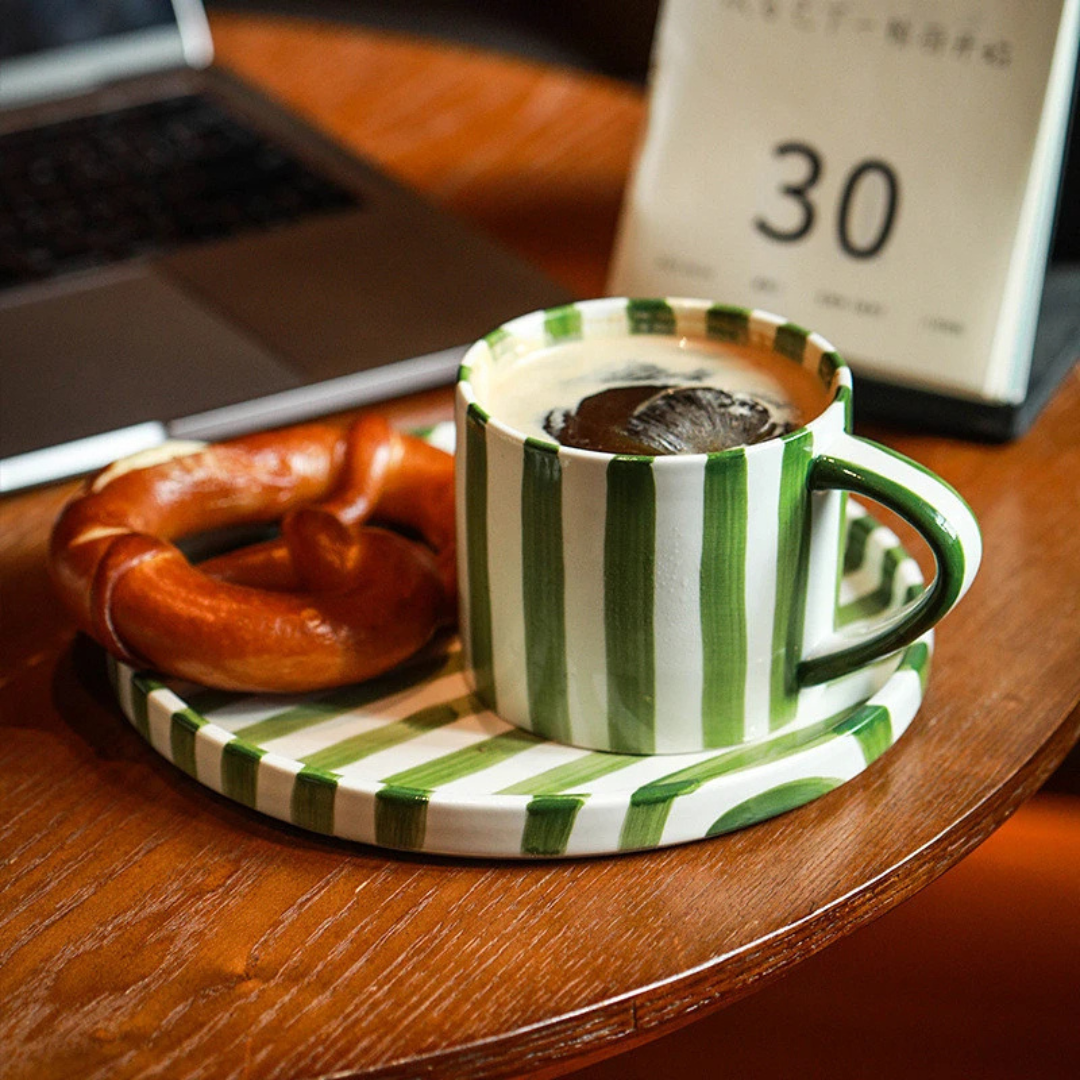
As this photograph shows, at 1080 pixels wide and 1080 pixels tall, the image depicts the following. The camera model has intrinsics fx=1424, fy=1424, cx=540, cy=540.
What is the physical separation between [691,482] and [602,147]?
0.77 m

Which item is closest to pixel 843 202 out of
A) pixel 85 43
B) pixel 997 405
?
pixel 997 405

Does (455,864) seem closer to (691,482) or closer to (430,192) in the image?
(691,482)

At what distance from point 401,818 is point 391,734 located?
0.18ft

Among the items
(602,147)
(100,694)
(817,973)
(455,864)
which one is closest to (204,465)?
(100,694)

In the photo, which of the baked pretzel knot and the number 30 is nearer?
the baked pretzel knot

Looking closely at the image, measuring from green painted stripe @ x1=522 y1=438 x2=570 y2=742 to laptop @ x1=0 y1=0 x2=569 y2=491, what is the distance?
1.04ft

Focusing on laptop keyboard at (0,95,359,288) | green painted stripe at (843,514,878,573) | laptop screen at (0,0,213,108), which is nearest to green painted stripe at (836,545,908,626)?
green painted stripe at (843,514,878,573)

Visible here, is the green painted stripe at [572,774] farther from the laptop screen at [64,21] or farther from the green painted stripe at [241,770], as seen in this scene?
the laptop screen at [64,21]

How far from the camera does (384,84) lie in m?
1.30

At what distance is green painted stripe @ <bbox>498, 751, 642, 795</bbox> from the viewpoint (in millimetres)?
493

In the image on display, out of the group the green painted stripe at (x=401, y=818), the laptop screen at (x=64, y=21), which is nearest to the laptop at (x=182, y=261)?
the laptop screen at (x=64, y=21)

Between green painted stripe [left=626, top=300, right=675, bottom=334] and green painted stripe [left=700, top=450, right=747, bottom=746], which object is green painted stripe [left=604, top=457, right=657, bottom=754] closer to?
green painted stripe [left=700, top=450, right=747, bottom=746]

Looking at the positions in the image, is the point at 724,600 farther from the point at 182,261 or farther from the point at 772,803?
the point at 182,261

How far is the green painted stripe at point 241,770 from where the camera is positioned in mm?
495
